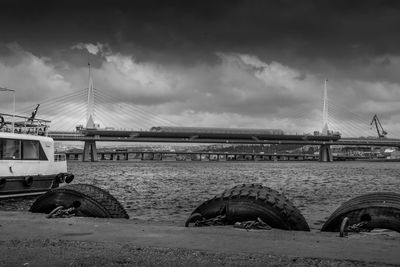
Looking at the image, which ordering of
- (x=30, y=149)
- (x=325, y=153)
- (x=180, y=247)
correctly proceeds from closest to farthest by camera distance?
1. (x=180, y=247)
2. (x=30, y=149)
3. (x=325, y=153)

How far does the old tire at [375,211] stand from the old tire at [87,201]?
15.2 feet

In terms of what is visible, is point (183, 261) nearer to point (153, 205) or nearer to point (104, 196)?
point (104, 196)

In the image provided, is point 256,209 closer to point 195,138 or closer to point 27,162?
point 27,162

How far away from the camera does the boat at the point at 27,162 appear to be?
22.9 meters

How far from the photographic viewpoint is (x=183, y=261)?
16.8 feet

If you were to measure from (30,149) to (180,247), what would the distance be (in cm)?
2107

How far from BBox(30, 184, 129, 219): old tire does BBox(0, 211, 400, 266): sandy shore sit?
6.22ft

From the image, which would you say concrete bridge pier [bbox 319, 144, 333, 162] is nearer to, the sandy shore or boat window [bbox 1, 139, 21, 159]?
boat window [bbox 1, 139, 21, 159]

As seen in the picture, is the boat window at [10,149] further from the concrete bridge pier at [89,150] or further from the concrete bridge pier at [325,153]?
the concrete bridge pier at [325,153]

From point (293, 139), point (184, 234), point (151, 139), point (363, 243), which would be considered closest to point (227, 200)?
point (184, 234)

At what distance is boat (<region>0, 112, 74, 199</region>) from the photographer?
22.9 metres

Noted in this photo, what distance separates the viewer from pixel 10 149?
23516 mm

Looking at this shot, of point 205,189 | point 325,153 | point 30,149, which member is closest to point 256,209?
point 30,149

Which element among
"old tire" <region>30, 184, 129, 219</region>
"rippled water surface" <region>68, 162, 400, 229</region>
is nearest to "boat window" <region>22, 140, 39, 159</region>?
"rippled water surface" <region>68, 162, 400, 229</region>
